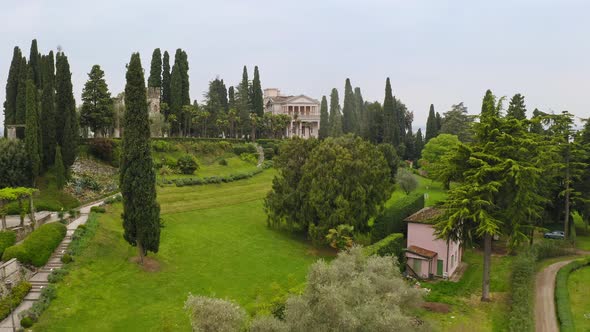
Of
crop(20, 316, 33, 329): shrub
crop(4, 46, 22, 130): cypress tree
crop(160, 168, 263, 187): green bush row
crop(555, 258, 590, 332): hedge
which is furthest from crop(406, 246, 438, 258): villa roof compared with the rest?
crop(4, 46, 22, 130): cypress tree

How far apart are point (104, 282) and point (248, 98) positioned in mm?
69772

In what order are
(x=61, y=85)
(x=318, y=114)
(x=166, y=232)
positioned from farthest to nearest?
(x=318, y=114) < (x=61, y=85) < (x=166, y=232)

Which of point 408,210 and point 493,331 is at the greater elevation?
point 408,210

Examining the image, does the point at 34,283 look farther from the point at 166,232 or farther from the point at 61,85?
the point at 61,85

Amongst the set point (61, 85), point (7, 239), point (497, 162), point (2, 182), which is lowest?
point (7, 239)

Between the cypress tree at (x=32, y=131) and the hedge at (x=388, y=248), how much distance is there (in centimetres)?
2879

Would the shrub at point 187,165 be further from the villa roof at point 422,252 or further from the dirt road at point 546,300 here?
the dirt road at point 546,300

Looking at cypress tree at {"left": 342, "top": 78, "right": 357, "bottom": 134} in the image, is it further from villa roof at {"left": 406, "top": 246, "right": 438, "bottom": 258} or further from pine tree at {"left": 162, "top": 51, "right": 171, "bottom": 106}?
villa roof at {"left": 406, "top": 246, "right": 438, "bottom": 258}

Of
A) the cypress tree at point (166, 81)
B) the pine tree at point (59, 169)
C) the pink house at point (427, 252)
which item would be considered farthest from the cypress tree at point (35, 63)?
the pink house at point (427, 252)

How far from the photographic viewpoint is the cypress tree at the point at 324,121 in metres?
105

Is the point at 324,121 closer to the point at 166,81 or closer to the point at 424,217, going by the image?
the point at 166,81

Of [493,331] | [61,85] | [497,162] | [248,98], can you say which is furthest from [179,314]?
[248,98]

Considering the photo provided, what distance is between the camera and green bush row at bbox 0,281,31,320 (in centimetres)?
2267

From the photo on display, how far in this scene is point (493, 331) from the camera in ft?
82.8
